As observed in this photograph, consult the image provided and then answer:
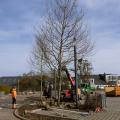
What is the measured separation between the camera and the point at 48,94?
1681 inches

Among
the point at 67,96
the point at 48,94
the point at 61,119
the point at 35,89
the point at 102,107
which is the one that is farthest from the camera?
the point at 35,89

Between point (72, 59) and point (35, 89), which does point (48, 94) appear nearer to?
point (72, 59)

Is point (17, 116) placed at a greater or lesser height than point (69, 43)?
lesser

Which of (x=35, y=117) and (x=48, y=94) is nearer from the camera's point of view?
(x=35, y=117)

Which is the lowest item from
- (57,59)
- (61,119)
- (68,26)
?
(61,119)

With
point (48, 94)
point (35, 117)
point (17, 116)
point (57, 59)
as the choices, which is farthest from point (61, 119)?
point (48, 94)

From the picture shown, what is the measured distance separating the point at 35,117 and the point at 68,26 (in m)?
8.98

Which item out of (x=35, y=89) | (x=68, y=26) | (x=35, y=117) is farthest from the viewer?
(x=35, y=89)

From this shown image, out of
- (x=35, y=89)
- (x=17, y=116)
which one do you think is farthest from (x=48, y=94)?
(x=35, y=89)

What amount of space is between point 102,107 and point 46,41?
6532 millimetres

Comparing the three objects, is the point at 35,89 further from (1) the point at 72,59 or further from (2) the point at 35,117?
(2) the point at 35,117

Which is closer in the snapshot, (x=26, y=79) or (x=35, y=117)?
(x=35, y=117)

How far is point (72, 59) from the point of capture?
28.7 metres

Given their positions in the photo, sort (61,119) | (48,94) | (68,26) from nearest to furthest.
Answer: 1. (61,119)
2. (68,26)
3. (48,94)
